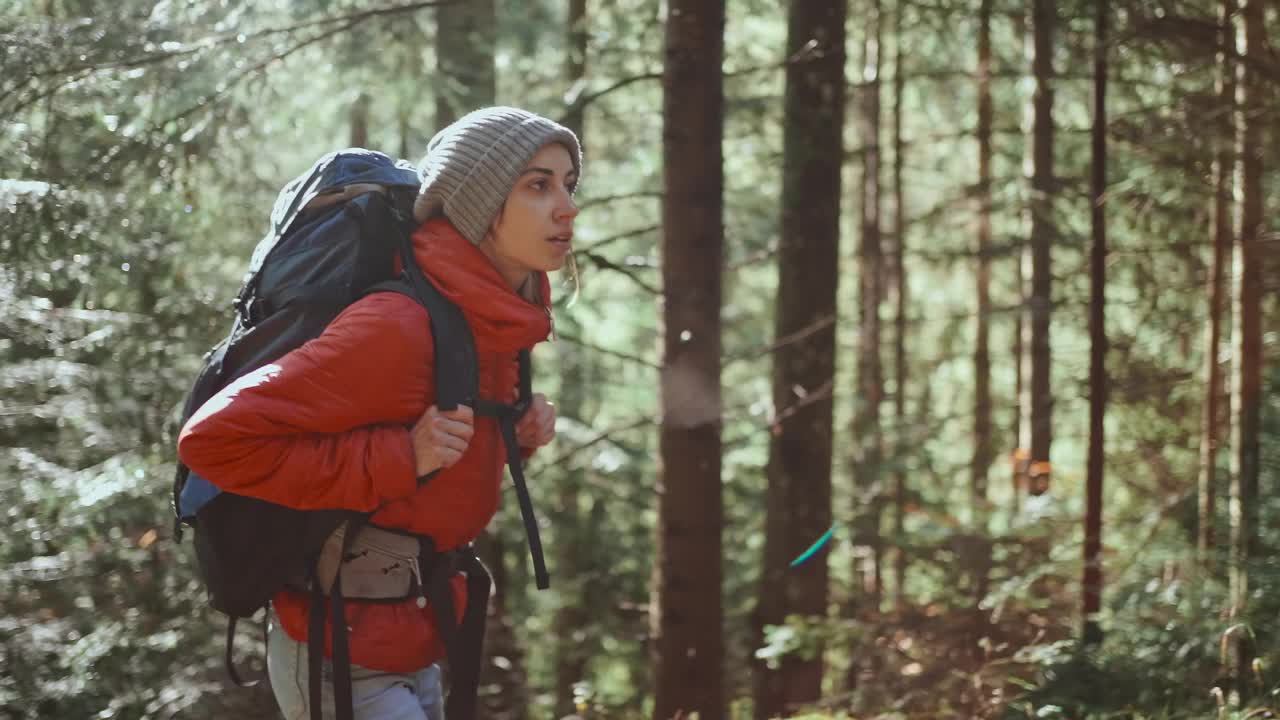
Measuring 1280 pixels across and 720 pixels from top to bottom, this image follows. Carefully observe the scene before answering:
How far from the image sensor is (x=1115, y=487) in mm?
14406

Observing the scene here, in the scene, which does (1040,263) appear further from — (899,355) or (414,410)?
(414,410)

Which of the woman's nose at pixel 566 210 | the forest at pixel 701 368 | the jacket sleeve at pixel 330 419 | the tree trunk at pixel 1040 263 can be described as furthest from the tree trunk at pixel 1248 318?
the jacket sleeve at pixel 330 419

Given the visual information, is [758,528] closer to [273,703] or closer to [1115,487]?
[1115,487]

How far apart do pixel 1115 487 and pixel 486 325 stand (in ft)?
43.3

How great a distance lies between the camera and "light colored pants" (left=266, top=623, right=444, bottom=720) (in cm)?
311

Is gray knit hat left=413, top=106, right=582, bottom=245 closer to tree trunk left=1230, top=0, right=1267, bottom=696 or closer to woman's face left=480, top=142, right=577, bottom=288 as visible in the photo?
woman's face left=480, top=142, right=577, bottom=288

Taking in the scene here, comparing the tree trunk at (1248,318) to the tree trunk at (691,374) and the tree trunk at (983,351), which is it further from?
the tree trunk at (983,351)

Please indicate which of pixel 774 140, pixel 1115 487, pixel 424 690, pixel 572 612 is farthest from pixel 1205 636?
pixel 774 140

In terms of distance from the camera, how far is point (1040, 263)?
11594 millimetres

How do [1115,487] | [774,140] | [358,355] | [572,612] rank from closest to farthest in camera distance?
[358,355] < [572,612] < [1115,487] < [774,140]

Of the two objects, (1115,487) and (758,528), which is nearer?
(758,528)

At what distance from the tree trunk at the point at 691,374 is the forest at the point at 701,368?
0.02 m

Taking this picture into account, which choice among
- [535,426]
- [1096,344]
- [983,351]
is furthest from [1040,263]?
[535,426]

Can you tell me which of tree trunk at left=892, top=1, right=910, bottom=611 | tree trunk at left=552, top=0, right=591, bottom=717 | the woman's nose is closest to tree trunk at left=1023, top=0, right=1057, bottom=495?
tree trunk at left=892, top=1, right=910, bottom=611
